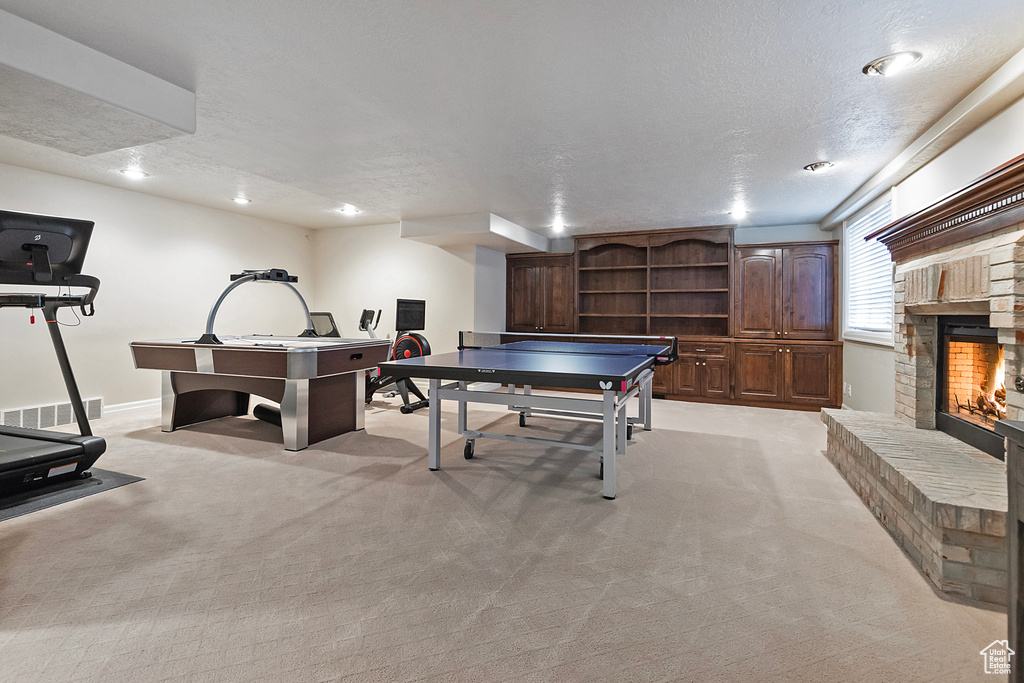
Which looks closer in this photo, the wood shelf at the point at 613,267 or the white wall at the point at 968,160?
the white wall at the point at 968,160

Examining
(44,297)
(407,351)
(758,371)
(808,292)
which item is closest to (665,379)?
(758,371)

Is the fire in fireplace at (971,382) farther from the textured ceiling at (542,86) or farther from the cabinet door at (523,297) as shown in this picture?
the cabinet door at (523,297)

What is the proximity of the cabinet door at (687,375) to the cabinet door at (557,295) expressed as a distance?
5.44 feet

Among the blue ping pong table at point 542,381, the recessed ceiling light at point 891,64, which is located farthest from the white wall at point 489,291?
the recessed ceiling light at point 891,64

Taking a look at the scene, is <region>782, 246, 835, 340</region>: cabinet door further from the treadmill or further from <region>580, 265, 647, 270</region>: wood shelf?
the treadmill

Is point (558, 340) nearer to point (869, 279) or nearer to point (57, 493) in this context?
point (869, 279)

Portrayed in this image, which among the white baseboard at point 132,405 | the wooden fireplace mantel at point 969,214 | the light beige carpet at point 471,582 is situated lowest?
the light beige carpet at point 471,582

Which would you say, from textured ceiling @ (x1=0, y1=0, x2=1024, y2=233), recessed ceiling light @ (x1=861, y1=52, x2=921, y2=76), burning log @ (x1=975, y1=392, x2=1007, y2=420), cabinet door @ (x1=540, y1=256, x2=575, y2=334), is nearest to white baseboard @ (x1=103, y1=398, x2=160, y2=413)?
textured ceiling @ (x1=0, y1=0, x2=1024, y2=233)

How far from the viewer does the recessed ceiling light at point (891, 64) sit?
2289 mm

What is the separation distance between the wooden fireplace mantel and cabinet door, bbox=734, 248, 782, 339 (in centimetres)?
290

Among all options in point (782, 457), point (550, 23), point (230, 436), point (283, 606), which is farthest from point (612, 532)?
point (230, 436)

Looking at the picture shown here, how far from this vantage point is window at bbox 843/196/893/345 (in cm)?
447

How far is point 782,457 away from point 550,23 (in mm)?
3381

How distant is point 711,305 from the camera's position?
704 cm
